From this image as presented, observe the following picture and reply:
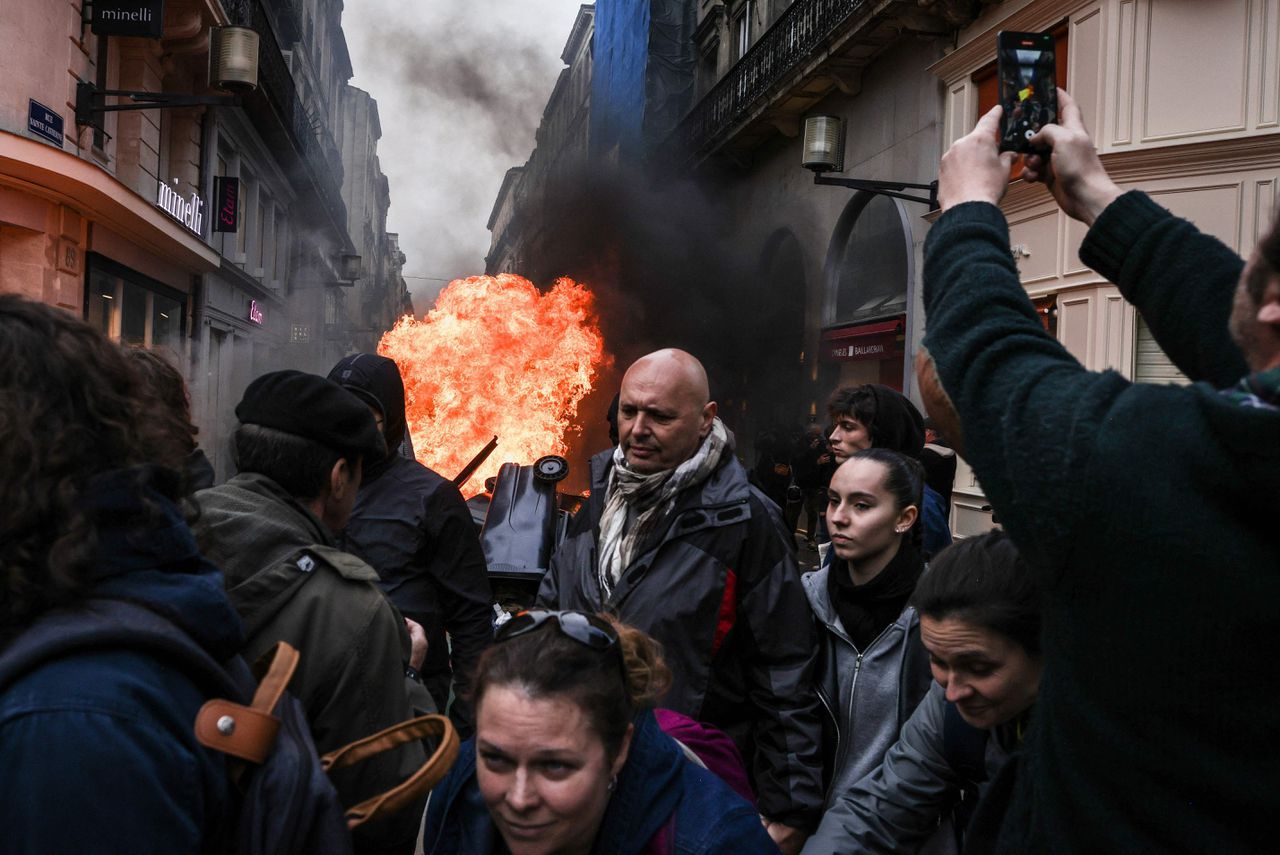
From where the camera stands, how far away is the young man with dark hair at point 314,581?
72.1 inches

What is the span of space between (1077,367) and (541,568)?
386cm

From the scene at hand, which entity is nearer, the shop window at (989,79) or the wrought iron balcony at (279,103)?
the shop window at (989,79)

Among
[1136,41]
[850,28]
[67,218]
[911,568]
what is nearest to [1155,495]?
[911,568]

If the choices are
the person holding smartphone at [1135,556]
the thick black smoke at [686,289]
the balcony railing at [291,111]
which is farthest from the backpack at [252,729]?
the thick black smoke at [686,289]

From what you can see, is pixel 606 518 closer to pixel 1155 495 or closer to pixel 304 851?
pixel 304 851

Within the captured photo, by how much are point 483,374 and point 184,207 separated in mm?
6830

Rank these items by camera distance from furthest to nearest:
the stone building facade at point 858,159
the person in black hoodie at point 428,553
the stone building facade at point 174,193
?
the stone building facade at point 174,193, the stone building facade at point 858,159, the person in black hoodie at point 428,553

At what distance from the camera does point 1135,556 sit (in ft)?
3.43

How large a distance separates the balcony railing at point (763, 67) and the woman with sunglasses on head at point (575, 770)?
13746 millimetres

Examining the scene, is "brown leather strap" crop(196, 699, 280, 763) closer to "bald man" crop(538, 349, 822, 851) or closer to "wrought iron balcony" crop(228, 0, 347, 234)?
"bald man" crop(538, 349, 822, 851)

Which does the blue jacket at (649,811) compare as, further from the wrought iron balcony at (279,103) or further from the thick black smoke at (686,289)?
the thick black smoke at (686,289)

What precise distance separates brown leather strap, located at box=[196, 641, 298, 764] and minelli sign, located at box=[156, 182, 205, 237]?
44.8 ft

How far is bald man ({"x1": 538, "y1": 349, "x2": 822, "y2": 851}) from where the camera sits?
2779 millimetres

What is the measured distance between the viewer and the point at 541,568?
4.81m
